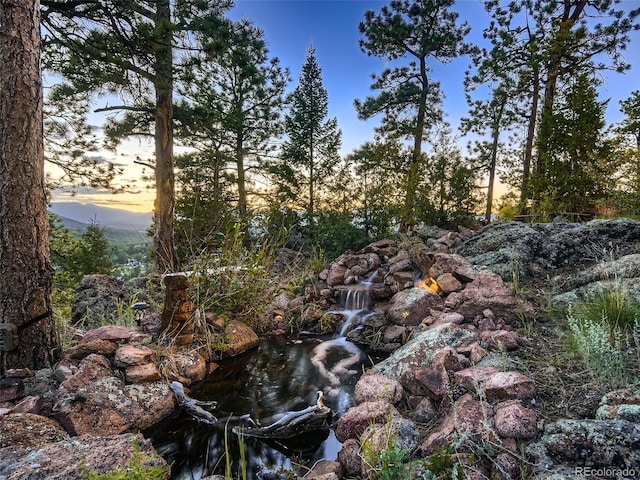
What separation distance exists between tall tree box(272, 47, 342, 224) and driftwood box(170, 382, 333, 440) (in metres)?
10.3

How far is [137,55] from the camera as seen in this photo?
4848 mm

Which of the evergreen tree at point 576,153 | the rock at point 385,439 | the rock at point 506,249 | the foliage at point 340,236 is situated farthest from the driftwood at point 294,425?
the evergreen tree at point 576,153

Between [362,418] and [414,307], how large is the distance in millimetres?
2392

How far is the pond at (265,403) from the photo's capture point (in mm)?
2307

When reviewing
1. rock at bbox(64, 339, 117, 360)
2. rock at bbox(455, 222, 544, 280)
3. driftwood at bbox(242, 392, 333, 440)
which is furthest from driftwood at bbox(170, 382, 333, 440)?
rock at bbox(455, 222, 544, 280)

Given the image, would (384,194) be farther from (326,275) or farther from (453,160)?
(326,275)

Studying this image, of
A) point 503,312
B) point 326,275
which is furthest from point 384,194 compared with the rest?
point 503,312

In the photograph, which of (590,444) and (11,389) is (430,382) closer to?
(590,444)

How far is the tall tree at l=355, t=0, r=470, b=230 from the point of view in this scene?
10.7 meters

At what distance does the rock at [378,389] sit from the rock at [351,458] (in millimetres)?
468

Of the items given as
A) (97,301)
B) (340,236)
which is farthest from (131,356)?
(340,236)

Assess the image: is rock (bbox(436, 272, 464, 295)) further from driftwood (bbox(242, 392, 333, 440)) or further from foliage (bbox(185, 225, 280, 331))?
driftwood (bbox(242, 392, 333, 440))

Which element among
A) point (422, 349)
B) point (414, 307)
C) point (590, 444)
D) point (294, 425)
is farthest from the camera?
point (414, 307)

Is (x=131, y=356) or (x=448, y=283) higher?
(x=448, y=283)
